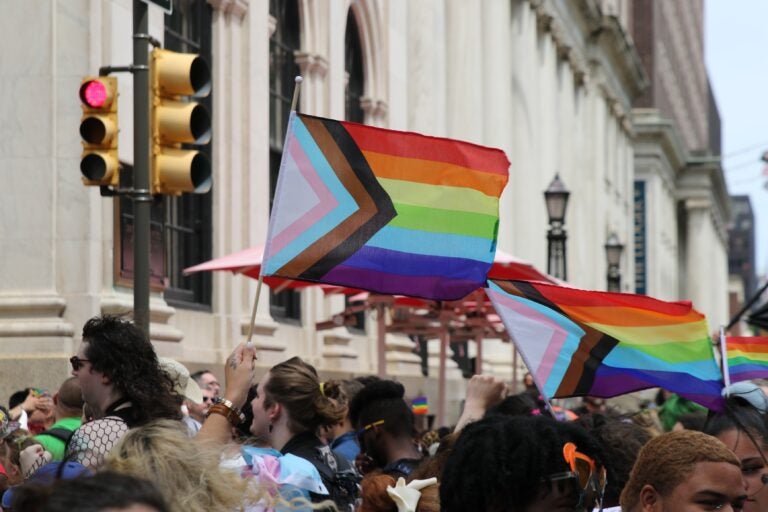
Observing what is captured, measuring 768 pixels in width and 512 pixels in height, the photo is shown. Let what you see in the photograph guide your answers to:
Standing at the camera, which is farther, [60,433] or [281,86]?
[281,86]

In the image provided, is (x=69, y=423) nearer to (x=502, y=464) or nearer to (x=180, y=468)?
(x=180, y=468)

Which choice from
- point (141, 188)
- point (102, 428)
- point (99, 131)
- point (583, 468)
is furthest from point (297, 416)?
point (99, 131)

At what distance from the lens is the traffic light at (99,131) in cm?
1006

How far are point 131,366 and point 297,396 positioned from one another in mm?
912

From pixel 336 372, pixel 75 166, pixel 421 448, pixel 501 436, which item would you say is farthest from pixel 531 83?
pixel 501 436

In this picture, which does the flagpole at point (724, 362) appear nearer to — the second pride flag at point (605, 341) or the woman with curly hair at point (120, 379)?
the second pride flag at point (605, 341)

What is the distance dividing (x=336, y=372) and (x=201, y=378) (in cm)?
1079

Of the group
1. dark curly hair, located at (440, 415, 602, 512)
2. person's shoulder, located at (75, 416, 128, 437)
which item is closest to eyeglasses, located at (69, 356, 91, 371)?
person's shoulder, located at (75, 416, 128, 437)

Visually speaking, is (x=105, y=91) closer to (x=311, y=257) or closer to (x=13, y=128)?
(x=311, y=257)

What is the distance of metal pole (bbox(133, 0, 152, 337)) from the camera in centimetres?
991

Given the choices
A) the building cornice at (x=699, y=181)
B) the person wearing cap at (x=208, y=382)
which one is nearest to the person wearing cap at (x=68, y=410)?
the person wearing cap at (x=208, y=382)

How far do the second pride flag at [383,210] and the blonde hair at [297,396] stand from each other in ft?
1.42

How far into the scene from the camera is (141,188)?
1002 cm

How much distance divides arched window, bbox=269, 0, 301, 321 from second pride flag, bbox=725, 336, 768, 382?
12.9 metres
